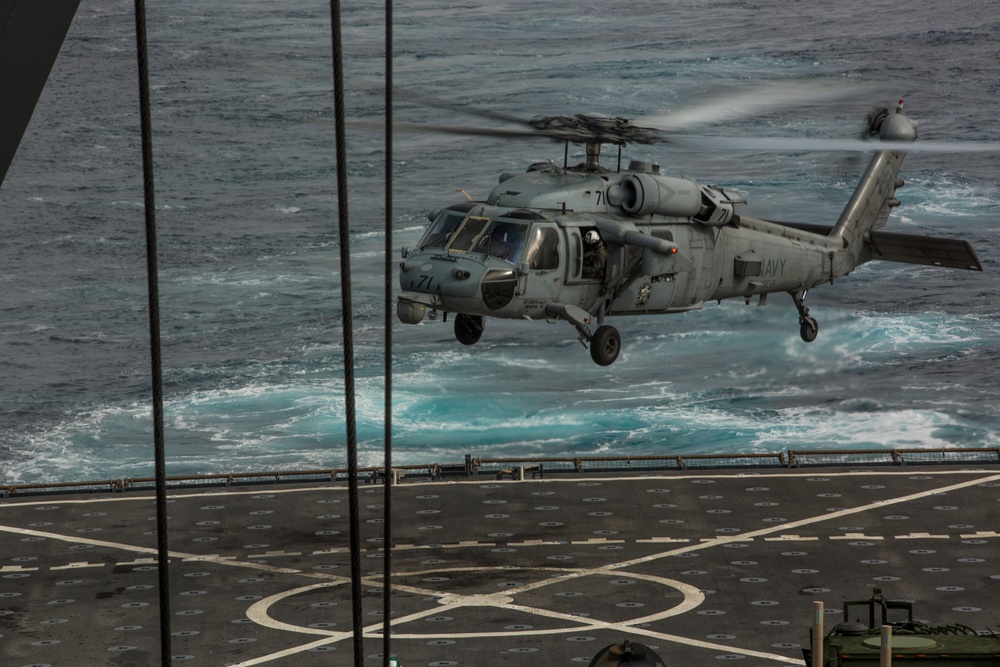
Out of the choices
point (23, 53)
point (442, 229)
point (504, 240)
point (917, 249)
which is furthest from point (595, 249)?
point (23, 53)

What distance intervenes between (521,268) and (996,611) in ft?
41.1

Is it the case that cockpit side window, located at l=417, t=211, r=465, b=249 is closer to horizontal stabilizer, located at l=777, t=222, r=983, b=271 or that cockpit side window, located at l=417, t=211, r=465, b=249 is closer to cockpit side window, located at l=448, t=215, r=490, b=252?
cockpit side window, located at l=448, t=215, r=490, b=252

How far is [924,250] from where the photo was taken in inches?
1521

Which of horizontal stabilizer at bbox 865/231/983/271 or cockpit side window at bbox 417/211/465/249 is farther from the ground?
cockpit side window at bbox 417/211/465/249

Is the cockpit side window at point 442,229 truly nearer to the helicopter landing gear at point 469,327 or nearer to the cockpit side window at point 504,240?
the cockpit side window at point 504,240

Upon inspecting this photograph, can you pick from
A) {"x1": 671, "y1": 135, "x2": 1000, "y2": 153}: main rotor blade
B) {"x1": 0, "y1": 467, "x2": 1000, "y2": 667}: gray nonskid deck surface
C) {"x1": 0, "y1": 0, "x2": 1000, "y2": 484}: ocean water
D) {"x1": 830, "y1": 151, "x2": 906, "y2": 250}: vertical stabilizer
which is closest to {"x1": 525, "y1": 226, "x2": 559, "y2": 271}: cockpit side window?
{"x1": 671, "y1": 135, "x2": 1000, "y2": 153}: main rotor blade

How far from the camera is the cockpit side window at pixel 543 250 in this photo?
109 ft

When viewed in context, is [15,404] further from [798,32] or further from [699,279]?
[798,32]

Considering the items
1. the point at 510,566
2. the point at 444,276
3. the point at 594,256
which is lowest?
the point at 510,566

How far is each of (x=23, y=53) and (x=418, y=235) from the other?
4240 inches

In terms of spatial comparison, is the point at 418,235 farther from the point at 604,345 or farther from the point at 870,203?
the point at 604,345

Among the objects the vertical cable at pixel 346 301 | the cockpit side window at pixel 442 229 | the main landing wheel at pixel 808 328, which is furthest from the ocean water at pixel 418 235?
the vertical cable at pixel 346 301

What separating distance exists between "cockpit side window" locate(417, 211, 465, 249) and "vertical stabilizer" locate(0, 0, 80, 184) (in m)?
20.9

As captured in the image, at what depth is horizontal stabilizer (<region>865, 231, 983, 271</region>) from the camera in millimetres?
37000
